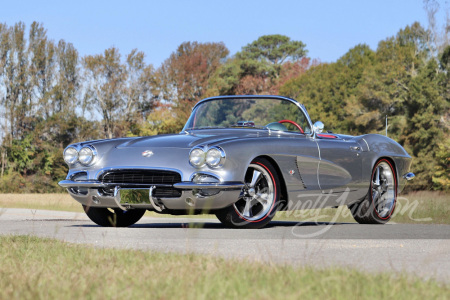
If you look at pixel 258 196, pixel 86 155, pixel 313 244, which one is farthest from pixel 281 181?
pixel 86 155

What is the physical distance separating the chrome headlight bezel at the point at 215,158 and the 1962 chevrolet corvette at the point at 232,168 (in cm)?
1

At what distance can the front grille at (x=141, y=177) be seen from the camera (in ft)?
25.4

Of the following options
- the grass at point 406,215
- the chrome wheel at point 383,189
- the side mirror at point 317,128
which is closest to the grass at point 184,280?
the side mirror at point 317,128

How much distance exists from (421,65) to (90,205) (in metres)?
44.4

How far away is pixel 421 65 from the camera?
49.7 m

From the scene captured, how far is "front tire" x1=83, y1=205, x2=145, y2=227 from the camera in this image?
29.4ft

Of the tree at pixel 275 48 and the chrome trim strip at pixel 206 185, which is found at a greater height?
the tree at pixel 275 48

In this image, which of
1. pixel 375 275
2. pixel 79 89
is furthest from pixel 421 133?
pixel 375 275

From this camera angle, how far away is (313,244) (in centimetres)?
632

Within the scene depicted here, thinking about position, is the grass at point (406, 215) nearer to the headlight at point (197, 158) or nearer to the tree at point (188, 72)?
the headlight at point (197, 158)

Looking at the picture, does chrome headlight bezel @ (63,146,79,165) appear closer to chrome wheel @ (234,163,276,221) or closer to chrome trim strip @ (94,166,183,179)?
chrome trim strip @ (94,166,183,179)

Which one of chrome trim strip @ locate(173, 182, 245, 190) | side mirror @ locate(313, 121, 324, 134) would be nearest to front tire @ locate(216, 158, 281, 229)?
chrome trim strip @ locate(173, 182, 245, 190)

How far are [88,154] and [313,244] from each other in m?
3.08

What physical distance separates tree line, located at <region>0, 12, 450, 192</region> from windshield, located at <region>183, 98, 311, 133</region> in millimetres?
40423
